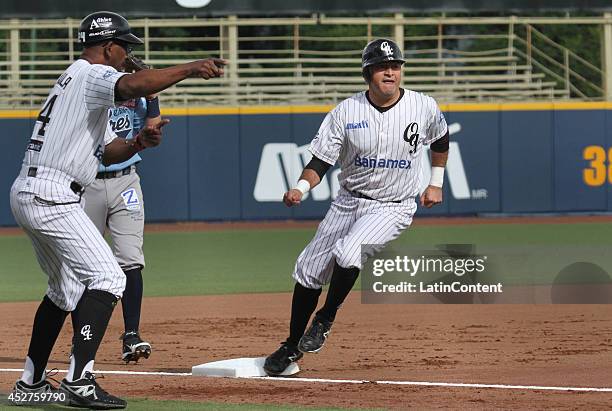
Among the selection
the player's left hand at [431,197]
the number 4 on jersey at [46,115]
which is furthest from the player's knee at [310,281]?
the number 4 on jersey at [46,115]

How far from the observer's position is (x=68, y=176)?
17.9 ft

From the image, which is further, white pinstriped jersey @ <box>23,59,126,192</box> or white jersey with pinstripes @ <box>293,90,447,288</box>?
white jersey with pinstripes @ <box>293,90,447,288</box>

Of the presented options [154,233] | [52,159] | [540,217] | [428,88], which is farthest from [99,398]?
[428,88]

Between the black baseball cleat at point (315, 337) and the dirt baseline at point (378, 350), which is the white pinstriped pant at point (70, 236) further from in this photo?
the black baseball cleat at point (315, 337)

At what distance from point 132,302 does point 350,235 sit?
1.52m

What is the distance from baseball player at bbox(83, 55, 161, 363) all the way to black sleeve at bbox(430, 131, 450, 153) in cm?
164

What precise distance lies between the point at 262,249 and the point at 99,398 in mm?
9727

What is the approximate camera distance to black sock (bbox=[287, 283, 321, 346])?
6602 mm

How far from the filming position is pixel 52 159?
5.44m

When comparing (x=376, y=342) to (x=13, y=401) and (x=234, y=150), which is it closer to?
(x=13, y=401)

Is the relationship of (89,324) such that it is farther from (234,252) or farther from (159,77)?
(234,252)

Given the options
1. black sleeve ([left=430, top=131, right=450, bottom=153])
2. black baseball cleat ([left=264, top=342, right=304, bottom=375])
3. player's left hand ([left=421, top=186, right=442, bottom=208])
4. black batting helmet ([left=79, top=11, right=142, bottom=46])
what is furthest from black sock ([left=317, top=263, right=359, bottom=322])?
black batting helmet ([left=79, top=11, right=142, bottom=46])

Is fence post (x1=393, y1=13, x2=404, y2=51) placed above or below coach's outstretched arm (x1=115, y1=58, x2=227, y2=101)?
above

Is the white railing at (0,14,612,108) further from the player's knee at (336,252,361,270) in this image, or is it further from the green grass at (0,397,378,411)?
the green grass at (0,397,378,411)
